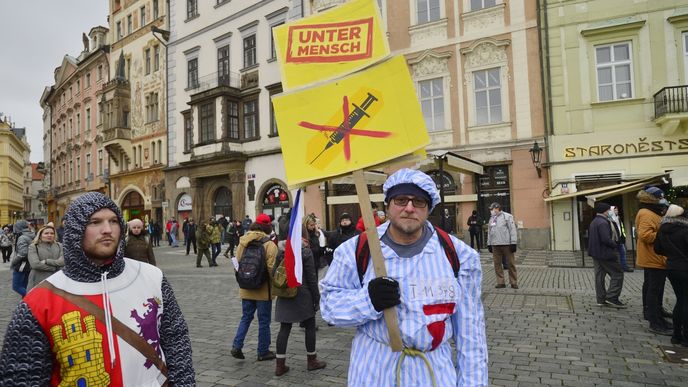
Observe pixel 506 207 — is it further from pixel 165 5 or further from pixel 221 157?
pixel 165 5

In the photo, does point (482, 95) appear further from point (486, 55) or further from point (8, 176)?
point (8, 176)

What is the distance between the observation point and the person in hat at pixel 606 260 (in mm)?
7453

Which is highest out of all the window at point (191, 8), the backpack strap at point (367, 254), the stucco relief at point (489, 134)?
the window at point (191, 8)

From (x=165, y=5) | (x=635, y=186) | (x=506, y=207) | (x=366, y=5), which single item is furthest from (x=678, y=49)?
(x=165, y=5)

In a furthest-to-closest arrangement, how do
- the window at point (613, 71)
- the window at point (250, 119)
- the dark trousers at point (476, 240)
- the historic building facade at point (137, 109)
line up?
the historic building facade at point (137, 109) < the window at point (250, 119) < the dark trousers at point (476, 240) < the window at point (613, 71)

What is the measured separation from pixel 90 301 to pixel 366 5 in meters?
2.11

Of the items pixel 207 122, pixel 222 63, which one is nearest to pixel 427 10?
pixel 222 63

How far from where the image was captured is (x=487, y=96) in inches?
716

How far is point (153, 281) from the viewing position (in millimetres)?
2180

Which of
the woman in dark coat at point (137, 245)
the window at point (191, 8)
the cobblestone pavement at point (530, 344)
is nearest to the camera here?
the cobblestone pavement at point (530, 344)

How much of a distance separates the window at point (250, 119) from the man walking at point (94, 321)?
23.7 meters

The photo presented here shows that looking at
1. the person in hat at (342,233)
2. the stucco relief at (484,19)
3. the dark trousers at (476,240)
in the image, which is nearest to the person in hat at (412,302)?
the person in hat at (342,233)

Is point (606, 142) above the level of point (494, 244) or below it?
above

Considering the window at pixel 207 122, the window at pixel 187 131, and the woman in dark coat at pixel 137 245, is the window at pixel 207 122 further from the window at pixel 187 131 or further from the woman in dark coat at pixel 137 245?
the woman in dark coat at pixel 137 245
